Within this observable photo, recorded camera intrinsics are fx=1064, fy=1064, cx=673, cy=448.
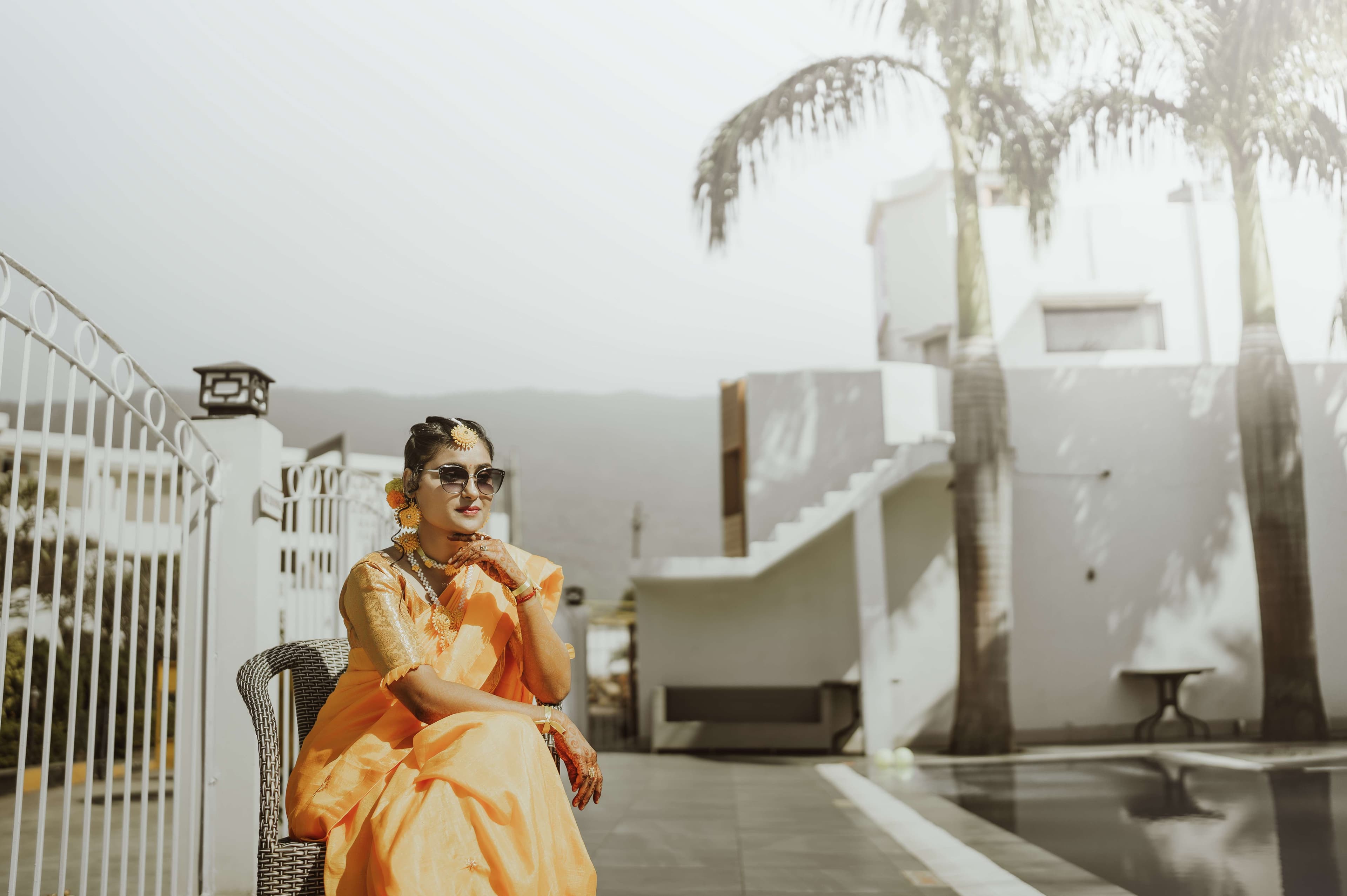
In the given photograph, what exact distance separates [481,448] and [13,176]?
1690 inches

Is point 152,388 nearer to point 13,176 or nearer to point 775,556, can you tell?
point 775,556

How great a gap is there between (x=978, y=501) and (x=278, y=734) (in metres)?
8.85

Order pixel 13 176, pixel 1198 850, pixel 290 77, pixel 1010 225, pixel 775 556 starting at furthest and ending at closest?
pixel 290 77, pixel 13 176, pixel 1010 225, pixel 775 556, pixel 1198 850

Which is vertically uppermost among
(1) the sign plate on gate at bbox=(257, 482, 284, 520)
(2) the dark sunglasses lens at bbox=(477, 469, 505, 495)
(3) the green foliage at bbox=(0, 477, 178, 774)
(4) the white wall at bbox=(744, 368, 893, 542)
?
(4) the white wall at bbox=(744, 368, 893, 542)

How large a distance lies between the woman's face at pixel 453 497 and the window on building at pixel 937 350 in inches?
668

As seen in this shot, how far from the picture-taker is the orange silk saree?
1961mm

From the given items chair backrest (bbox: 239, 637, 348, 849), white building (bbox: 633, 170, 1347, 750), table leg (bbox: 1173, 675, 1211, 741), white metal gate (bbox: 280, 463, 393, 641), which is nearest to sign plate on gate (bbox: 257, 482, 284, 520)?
white metal gate (bbox: 280, 463, 393, 641)

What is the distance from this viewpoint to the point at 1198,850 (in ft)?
16.5

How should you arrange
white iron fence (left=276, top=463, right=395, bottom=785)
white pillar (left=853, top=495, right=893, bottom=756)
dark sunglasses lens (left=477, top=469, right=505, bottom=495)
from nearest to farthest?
dark sunglasses lens (left=477, top=469, right=505, bottom=495)
white iron fence (left=276, top=463, right=395, bottom=785)
white pillar (left=853, top=495, right=893, bottom=756)

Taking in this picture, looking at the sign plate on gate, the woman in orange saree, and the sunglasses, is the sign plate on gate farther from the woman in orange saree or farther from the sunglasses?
the sunglasses

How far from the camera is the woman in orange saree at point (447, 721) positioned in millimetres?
1976

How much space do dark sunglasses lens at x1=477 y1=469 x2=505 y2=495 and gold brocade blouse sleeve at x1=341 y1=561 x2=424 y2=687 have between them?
0.90ft

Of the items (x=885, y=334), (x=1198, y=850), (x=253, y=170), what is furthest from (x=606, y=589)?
(x=1198, y=850)

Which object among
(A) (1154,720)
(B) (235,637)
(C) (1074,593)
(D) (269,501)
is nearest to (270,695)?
(B) (235,637)
